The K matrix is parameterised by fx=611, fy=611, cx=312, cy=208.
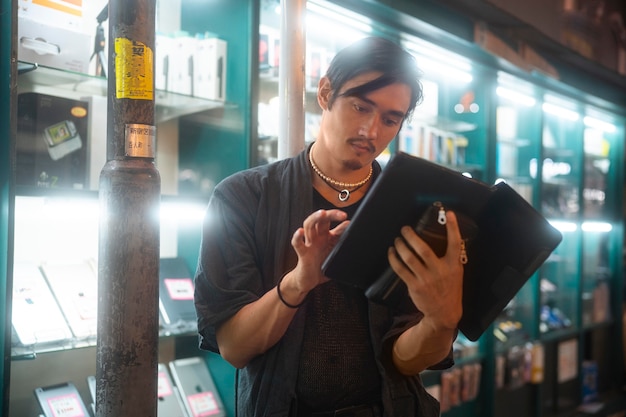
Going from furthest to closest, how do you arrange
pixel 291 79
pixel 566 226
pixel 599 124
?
pixel 599 124 → pixel 566 226 → pixel 291 79

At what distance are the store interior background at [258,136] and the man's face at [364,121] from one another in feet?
3.40

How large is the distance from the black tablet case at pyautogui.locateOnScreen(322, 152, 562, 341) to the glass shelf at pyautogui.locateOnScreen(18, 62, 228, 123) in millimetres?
1385

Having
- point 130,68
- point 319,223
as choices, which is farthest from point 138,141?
point 319,223

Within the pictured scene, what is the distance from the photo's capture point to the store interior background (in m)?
2.23

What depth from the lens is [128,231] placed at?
3.53 feet

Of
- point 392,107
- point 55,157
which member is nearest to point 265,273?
point 392,107

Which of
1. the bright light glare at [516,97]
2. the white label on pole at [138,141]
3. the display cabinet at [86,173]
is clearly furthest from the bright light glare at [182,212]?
the bright light glare at [516,97]

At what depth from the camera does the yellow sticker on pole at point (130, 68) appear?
3.65ft

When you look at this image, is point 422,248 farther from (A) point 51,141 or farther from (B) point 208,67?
(B) point 208,67

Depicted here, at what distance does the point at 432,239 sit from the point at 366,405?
0.49 metres

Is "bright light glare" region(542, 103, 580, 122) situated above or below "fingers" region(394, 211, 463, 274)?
above

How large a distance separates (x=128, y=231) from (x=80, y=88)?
1.41m

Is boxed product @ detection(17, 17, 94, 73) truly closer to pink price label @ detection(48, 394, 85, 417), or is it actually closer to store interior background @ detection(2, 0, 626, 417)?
store interior background @ detection(2, 0, 626, 417)

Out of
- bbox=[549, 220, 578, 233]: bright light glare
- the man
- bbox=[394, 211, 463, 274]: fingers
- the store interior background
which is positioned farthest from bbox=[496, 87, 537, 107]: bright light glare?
bbox=[394, 211, 463, 274]: fingers
